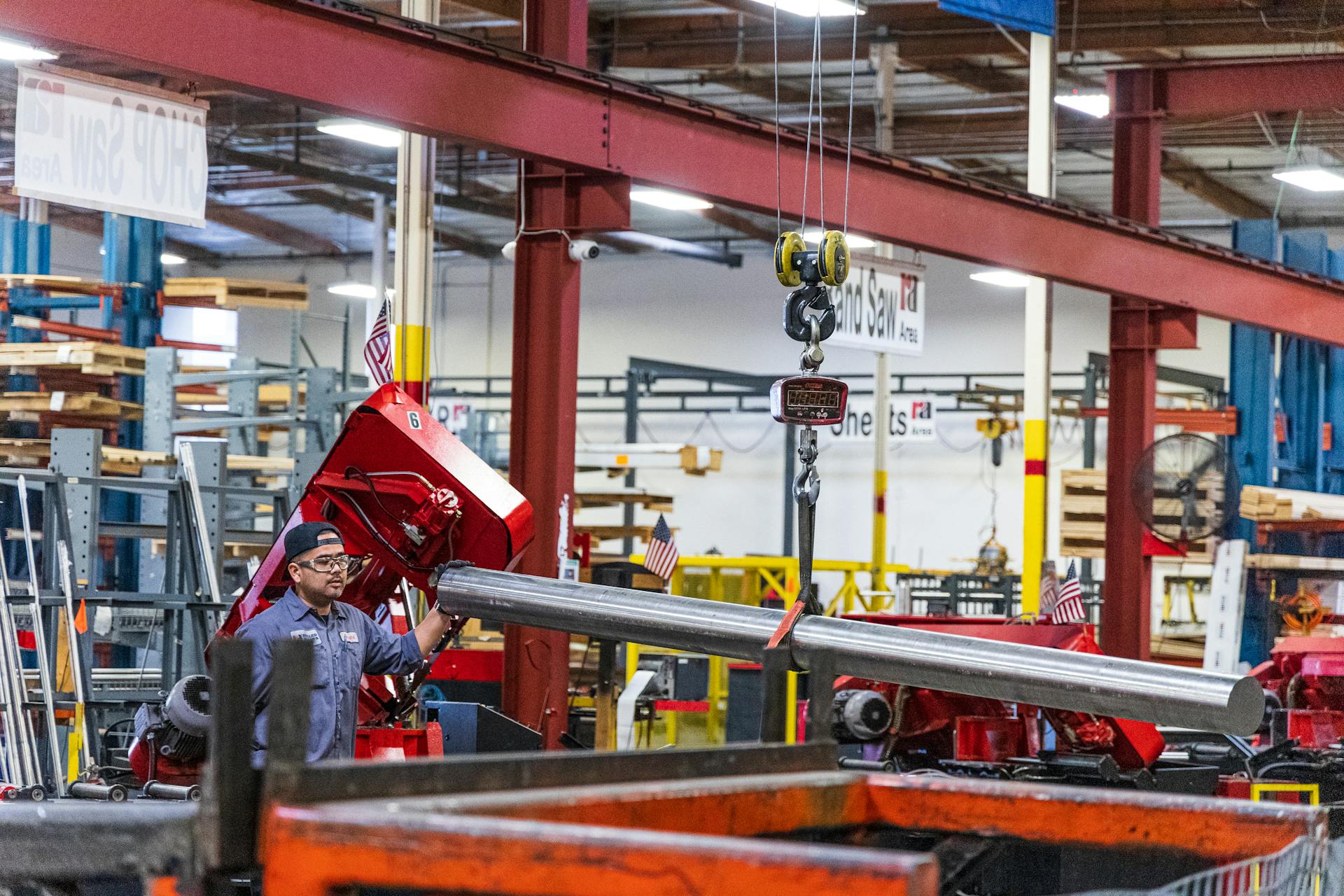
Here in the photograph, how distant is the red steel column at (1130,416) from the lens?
42.5 ft

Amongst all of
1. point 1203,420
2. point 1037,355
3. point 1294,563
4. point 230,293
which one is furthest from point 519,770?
point 1203,420

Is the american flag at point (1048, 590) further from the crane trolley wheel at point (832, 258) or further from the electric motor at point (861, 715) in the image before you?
the crane trolley wheel at point (832, 258)

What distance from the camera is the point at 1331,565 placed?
13.7 metres

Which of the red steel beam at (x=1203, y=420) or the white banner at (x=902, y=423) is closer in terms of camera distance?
the red steel beam at (x=1203, y=420)

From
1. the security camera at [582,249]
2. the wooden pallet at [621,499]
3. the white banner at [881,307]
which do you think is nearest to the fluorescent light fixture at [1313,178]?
the white banner at [881,307]

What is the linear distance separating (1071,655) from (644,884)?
3744mm

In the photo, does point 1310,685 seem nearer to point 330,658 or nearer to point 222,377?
point 330,658

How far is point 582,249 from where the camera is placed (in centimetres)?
870

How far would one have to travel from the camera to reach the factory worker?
5.19 meters

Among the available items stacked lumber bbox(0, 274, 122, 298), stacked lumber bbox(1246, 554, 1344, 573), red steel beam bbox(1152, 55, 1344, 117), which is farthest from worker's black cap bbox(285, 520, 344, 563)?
stacked lumber bbox(1246, 554, 1344, 573)

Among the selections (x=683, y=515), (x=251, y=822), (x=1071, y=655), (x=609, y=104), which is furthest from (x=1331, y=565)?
(x=683, y=515)

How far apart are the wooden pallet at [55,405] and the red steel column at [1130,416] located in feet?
24.9

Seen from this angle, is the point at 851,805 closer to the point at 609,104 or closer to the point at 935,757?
the point at 935,757

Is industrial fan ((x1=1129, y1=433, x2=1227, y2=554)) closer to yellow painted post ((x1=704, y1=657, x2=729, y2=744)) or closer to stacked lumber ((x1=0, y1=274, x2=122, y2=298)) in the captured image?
yellow painted post ((x1=704, y1=657, x2=729, y2=744))
